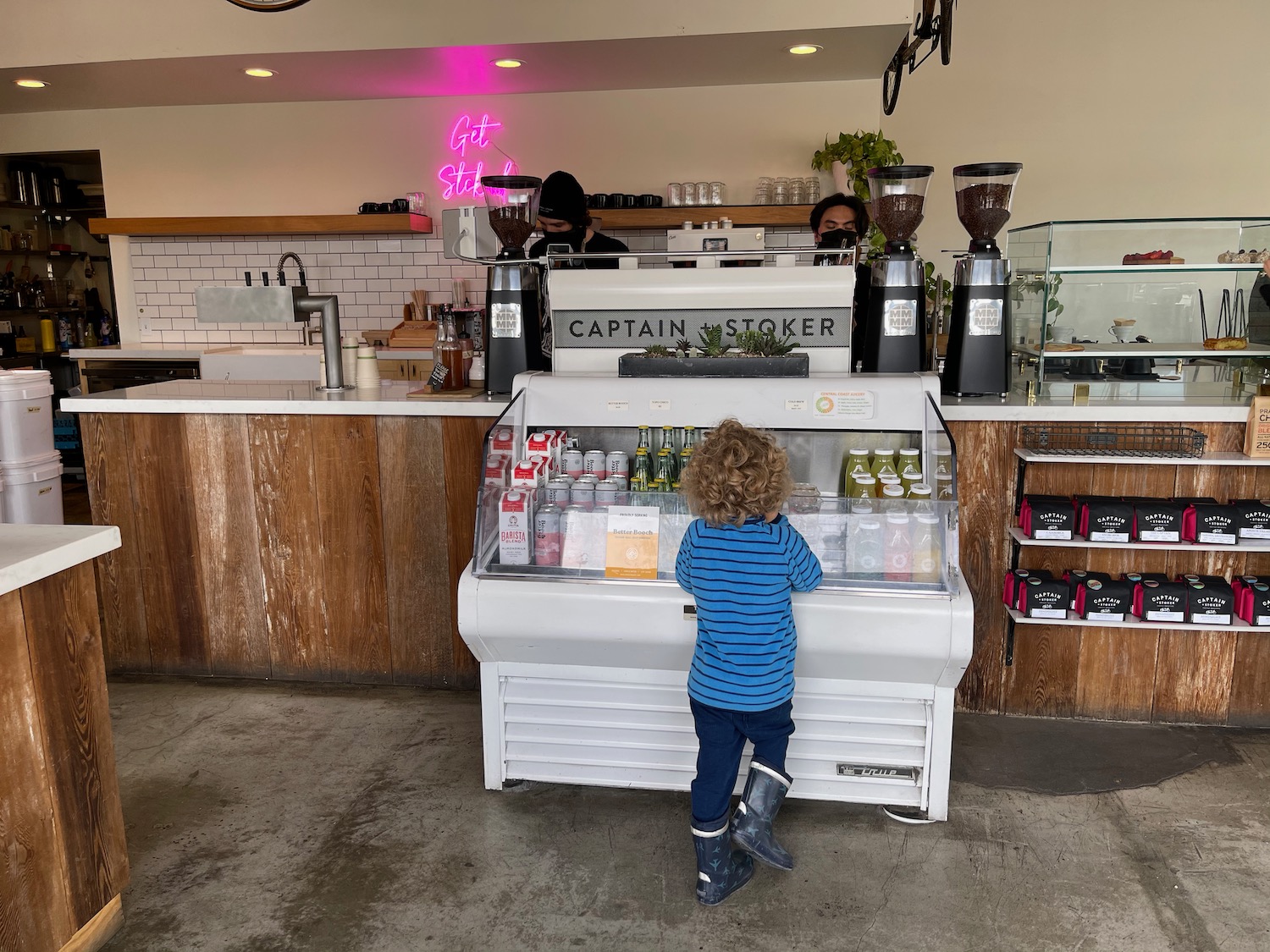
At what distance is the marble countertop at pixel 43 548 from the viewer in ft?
5.89

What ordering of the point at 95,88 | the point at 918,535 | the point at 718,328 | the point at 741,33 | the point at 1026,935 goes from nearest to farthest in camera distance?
the point at 1026,935 < the point at 918,535 < the point at 718,328 < the point at 741,33 < the point at 95,88

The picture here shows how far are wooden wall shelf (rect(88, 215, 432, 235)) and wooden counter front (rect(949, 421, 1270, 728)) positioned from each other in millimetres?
4794

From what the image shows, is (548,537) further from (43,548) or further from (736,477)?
(43,548)

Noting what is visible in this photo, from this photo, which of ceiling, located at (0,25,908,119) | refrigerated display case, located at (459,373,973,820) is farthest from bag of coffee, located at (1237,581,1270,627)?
ceiling, located at (0,25,908,119)

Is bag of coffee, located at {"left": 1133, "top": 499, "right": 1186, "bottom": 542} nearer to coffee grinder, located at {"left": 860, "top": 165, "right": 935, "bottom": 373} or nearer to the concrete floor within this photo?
the concrete floor

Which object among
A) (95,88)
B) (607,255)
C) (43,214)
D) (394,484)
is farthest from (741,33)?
(43,214)

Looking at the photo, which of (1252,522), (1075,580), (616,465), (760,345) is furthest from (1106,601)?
(616,465)

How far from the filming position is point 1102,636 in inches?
124

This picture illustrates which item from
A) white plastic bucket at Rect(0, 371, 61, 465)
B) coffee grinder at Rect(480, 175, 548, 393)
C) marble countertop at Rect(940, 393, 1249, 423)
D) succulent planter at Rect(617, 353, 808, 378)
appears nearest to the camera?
succulent planter at Rect(617, 353, 808, 378)

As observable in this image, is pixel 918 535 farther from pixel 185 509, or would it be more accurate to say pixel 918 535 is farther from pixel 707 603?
pixel 185 509

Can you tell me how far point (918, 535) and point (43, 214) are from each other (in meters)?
9.06

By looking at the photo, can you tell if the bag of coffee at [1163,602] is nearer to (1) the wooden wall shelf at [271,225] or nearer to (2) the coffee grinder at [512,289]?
(2) the coffee grinder at [512,289]

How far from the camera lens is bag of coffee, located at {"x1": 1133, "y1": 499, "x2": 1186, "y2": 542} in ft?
9.64

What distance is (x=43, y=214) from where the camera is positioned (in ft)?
28.0
